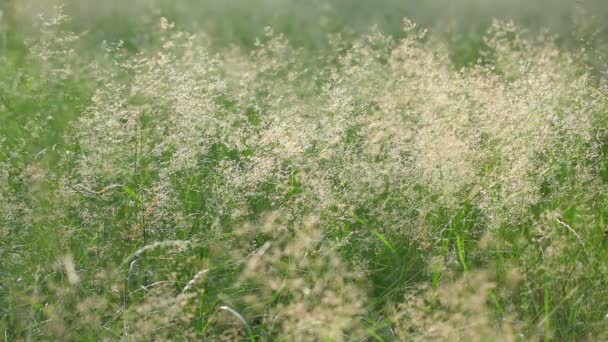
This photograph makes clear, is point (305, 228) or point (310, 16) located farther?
point (310, 16)

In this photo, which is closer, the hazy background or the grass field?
the grass field

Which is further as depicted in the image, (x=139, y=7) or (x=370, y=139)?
(x=139, y=7)

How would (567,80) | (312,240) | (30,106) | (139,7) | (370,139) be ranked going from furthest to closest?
(139,7) < (567,80) < (30,106) < (370,139) < (312,240)

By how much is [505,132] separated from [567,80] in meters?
1.32

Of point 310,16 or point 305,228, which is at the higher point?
point 310,16

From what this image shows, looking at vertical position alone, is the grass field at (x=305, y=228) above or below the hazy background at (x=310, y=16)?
below

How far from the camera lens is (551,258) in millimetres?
2320

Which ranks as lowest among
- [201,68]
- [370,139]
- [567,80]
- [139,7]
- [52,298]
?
[52,298]

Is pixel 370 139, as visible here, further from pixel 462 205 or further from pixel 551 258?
pixel 551 258

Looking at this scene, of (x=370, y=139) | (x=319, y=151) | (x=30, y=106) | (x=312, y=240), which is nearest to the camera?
(x=312, y=240)

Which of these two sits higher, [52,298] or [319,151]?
[319,151]

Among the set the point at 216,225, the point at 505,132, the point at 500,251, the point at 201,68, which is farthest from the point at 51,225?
the point at 505,132

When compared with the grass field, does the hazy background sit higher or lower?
higher

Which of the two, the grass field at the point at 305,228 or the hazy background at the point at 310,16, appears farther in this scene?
the hazy background at the point at 310,16
